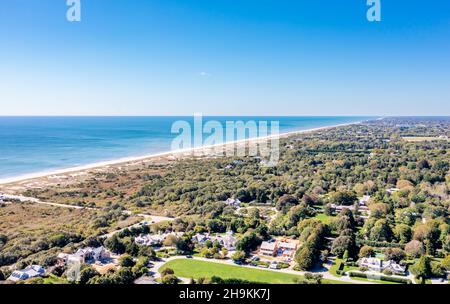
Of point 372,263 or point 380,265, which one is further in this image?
point 372,263

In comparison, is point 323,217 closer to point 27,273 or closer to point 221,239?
point 221,239

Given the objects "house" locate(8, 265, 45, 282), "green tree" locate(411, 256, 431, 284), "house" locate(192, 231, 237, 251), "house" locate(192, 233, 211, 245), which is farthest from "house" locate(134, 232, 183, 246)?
"green tree" locate(411, 256, 431, 284)

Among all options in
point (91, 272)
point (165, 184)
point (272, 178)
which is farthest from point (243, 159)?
point (91, 272)

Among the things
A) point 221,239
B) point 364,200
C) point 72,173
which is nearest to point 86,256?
point 221,239

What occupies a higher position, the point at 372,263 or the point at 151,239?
the point at 151,239

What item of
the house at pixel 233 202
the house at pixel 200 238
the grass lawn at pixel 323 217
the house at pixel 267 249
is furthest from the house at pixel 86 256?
the grass lawn at pixel 323 217

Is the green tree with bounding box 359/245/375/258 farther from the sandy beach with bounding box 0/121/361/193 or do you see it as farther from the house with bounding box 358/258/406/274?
the sandy beach with bounding box 0/121/361/193

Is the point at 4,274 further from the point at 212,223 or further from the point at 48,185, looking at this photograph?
the point at 48,185
